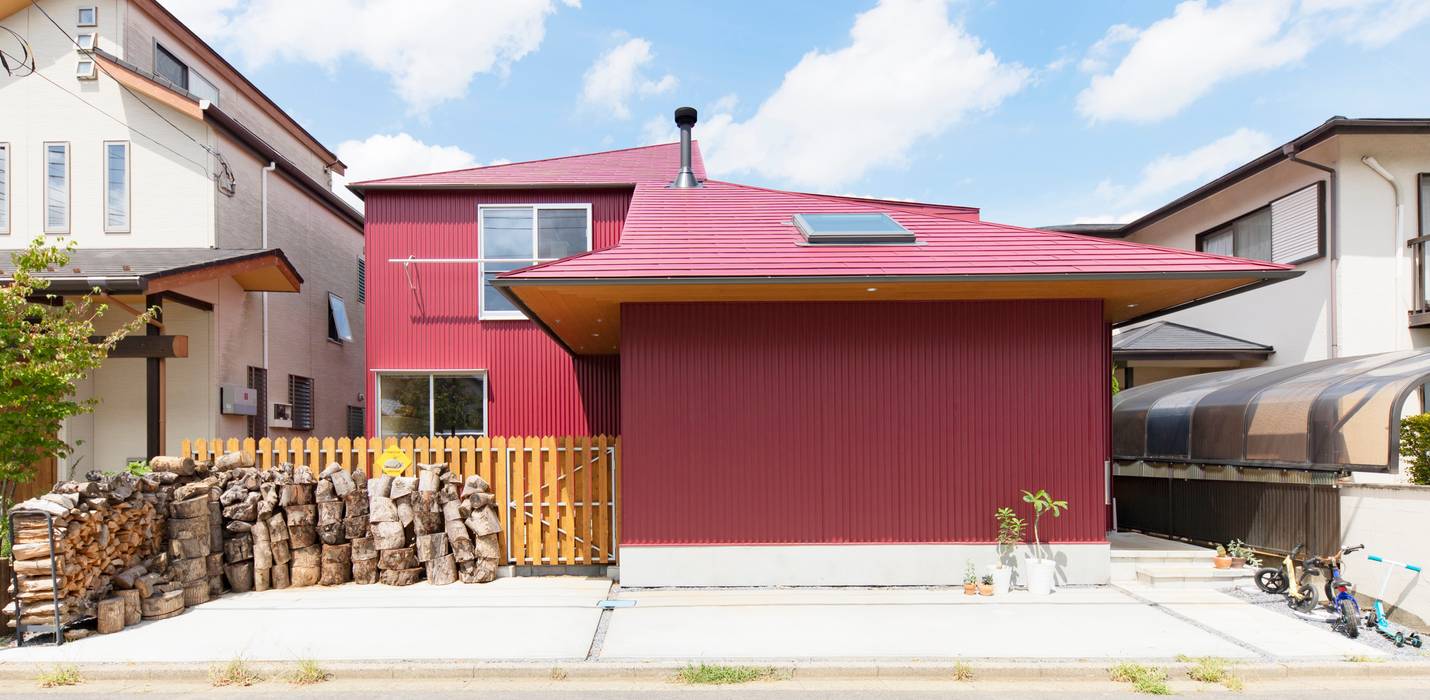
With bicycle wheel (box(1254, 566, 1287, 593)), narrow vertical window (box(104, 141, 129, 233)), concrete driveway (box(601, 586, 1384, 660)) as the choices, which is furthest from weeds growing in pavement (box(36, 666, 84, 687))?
bicycle wheel (box(1254, 566, 1287, 593))

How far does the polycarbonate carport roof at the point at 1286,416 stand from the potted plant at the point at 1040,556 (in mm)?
2868

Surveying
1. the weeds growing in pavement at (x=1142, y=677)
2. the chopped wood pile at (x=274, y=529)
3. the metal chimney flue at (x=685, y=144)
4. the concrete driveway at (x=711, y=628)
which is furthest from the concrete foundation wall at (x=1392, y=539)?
the metal chimney flue at (x=685, y=144)

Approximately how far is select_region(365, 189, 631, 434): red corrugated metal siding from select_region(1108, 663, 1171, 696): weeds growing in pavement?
8.10 m

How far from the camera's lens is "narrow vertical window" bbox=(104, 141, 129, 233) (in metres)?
12.8

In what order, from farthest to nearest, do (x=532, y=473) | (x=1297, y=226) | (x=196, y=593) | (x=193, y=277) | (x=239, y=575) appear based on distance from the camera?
(x=1297, y=226) → (x=193, y=277) → (x=532, y=473) → (x=239, y=575) → (x=196, y=593)

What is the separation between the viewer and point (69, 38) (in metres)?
13.0

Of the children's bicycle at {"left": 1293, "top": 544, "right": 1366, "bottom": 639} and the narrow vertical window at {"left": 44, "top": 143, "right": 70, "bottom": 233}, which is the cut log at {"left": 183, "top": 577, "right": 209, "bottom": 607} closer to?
the narrow vertical window at {"left": 44, "top": 143, "right": 70, "bottom": 233}

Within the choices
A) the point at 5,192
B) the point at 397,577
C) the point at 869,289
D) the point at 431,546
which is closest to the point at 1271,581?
the point at 869,289

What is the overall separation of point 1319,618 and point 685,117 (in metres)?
10.4

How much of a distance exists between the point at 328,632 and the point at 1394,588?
31.6ft

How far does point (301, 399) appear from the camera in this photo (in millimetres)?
15547

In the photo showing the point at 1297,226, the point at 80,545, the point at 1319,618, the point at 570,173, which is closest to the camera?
the point at 80,545

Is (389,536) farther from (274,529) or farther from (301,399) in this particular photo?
(301,399)

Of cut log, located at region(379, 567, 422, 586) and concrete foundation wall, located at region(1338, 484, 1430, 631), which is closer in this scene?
concrete foundation wall, located at region(1338, 484, 1430, 631)
